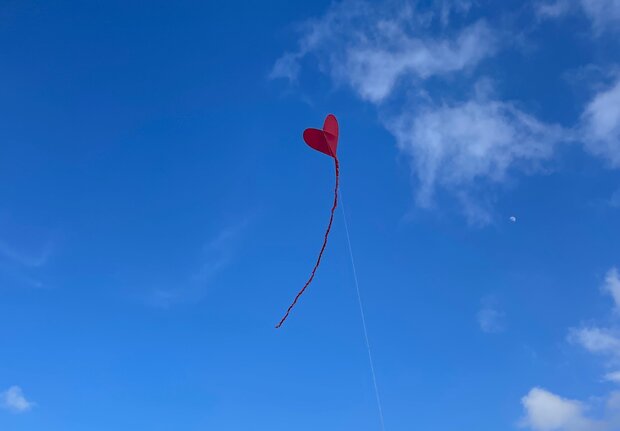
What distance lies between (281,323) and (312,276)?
230 cm

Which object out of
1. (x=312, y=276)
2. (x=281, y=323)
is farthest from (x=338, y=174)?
(x=281, y=323)

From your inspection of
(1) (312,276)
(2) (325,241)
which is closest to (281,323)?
(1) (312,276)

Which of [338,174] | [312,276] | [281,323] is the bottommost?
[281,323]

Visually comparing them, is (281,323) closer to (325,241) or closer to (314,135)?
(325,241)

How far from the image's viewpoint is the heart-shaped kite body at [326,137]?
1956 centimetres

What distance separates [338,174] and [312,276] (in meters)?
4.69

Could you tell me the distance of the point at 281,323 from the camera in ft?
72.5

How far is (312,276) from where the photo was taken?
22.2 m

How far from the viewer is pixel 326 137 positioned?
1964cm

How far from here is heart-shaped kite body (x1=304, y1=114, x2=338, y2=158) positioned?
19.6m

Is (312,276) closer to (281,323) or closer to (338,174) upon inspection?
(281,323)

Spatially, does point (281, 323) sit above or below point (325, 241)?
below

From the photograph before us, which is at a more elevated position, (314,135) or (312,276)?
(314,135)

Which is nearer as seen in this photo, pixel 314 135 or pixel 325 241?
pixel 314 135
